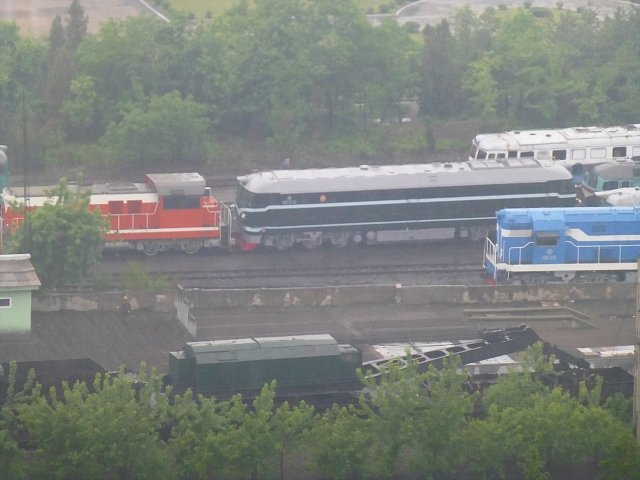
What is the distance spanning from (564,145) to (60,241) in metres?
16.3

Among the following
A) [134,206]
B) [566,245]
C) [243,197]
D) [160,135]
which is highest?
[160,135]

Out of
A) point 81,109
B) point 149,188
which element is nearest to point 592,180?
point 149,188

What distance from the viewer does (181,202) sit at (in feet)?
134

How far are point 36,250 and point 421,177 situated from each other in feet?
34.5

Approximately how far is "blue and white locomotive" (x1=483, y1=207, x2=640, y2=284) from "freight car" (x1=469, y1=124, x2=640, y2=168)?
6638 mm

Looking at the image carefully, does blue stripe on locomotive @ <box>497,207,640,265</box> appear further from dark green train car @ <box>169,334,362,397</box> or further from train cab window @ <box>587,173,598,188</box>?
dark green train car @ <box>169,334,362,397</box>

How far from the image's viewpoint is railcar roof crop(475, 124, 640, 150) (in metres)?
46.2

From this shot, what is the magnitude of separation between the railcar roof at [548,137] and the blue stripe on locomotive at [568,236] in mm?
7096

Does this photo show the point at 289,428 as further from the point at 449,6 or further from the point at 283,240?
the point at 449,6

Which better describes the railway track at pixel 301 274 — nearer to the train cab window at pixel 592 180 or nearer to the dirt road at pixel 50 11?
the train cab window at pixel 592 180

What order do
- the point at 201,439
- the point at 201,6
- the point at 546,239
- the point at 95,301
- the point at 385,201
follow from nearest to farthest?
the point at 201,439, the point at 95,301, the point at 546,239, the point at 385,201, the point at 201,6

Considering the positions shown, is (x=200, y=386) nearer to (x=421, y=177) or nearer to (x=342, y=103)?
(x=421, y=177)

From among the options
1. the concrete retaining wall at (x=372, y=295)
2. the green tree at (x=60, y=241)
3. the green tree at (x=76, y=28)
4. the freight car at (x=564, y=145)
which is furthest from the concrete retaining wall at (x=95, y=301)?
the green tree at (x=76, y=28)

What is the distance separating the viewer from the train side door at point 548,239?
127 ft
